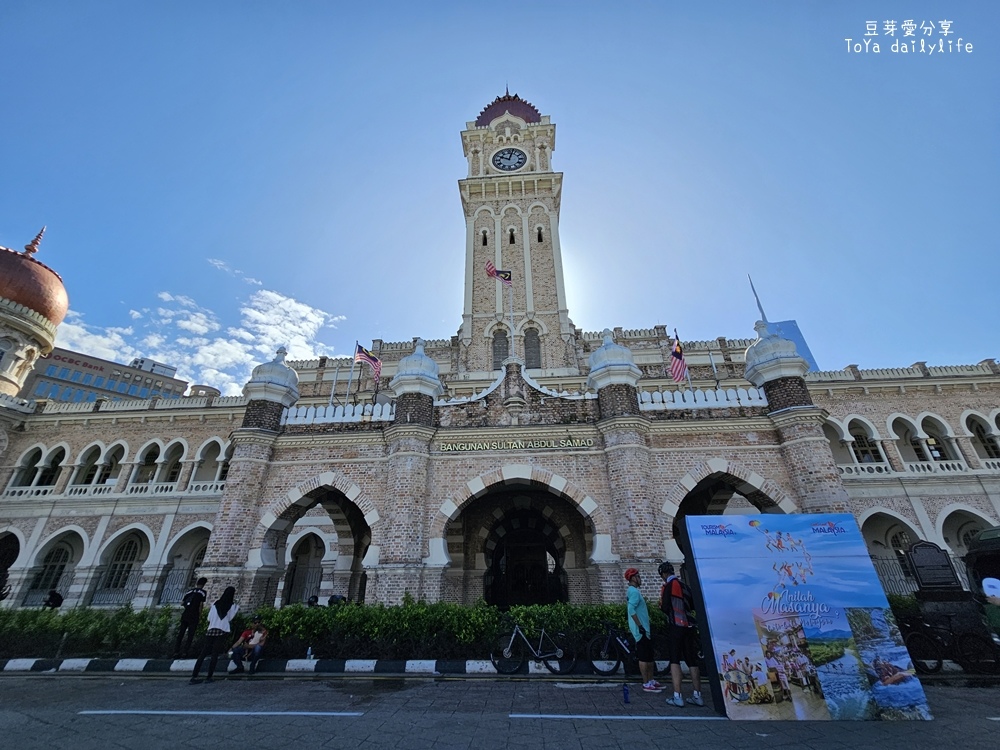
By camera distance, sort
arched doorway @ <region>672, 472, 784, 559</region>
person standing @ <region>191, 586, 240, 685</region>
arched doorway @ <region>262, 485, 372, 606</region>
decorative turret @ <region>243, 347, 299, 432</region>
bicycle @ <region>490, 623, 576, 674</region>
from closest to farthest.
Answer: person standing @ <region>191, 586, 240, 685</region>, bicycle @ <region>490, 623, 576, 674</region>, arched doorway @ <region>672, 472, 784, 559</region>, arched doorway @ <region>262, 485, 372, 606</region>, decorative turret @ <region>243, 347, 299, 432</region>

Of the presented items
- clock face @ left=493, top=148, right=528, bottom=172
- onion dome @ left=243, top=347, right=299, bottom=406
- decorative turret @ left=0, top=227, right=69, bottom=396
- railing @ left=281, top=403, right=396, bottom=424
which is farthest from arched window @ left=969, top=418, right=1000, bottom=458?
decorative turret @ left=0, top=227, right=69, bottom=396

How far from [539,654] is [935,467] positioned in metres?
20.6

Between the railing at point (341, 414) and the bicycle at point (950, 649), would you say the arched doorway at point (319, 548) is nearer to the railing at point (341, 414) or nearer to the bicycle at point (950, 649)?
the railing at point (341, 414)

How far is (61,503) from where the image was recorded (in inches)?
853

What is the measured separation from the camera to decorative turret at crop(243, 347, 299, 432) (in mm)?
12742

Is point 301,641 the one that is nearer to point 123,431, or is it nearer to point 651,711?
point 651,711

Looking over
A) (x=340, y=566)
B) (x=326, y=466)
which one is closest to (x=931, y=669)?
(x=326, y=466)

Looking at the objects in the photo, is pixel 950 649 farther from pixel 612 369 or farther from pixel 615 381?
pixel 612 369

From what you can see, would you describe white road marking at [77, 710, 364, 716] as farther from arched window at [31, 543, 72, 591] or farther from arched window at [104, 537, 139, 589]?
arched window at [31, 543, 72, 591]

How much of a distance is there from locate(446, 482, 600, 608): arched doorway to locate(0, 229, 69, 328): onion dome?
27.3 metres

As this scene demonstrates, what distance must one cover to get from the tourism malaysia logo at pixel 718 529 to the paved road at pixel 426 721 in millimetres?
2307

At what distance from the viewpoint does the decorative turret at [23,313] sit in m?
23.8

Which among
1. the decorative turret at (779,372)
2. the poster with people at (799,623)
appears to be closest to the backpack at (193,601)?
the poster with people at (799,623)

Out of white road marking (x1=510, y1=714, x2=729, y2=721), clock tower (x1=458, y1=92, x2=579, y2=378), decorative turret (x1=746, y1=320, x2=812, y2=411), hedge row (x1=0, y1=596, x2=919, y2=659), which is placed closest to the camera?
white road marking (x1=510, y1=714, x2=729, y2=721)
